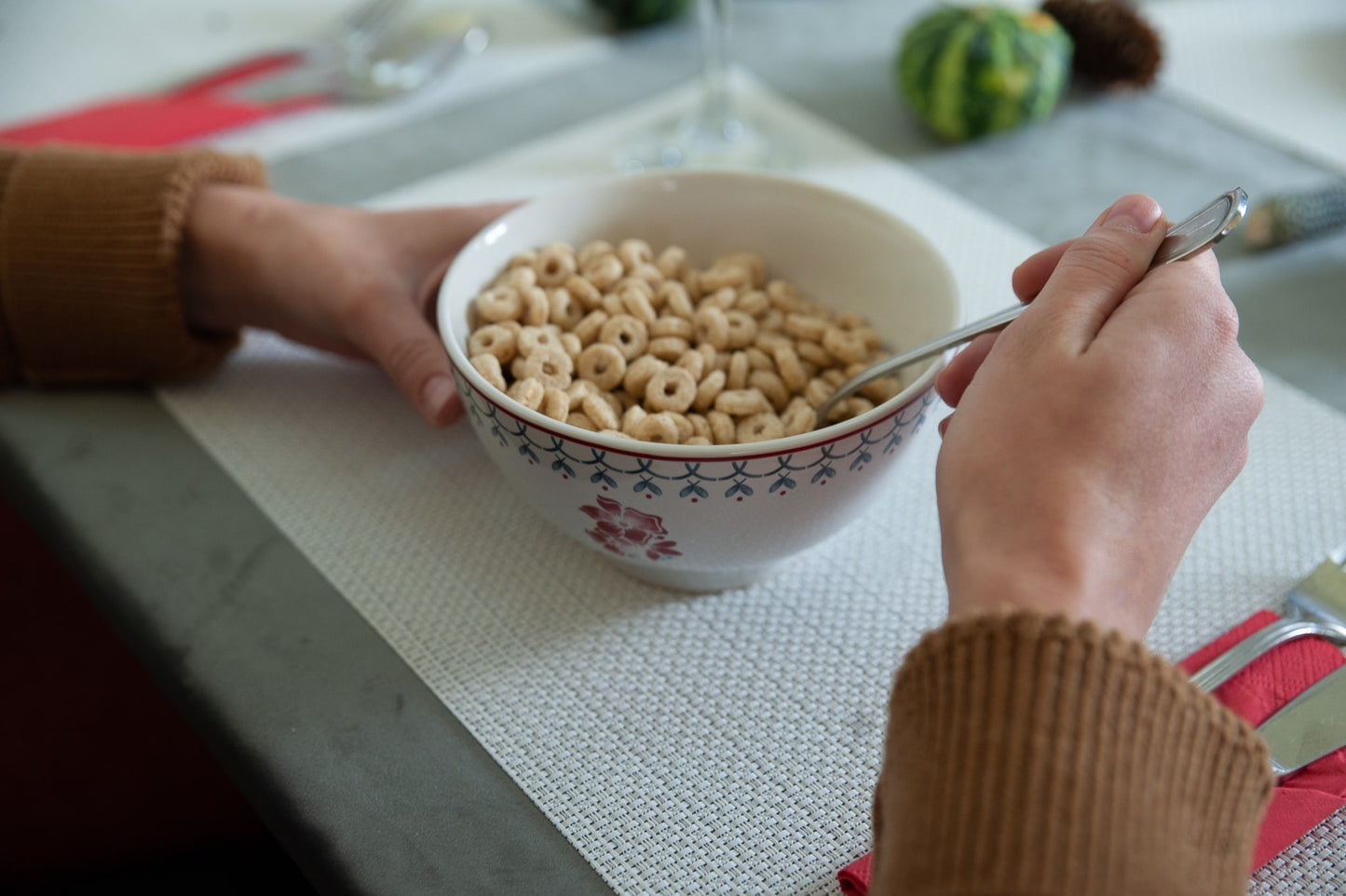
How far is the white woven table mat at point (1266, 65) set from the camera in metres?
1.08

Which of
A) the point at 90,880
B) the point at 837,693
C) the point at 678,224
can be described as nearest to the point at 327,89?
the point at 678,224

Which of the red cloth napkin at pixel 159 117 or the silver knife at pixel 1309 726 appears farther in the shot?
the red cloth napkin at pixel 159 117

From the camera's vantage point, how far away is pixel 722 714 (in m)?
0.60

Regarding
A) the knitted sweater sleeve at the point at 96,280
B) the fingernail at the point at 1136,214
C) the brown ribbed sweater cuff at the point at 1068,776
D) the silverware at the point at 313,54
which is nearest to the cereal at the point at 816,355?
the fingernail at the point at 1136,214

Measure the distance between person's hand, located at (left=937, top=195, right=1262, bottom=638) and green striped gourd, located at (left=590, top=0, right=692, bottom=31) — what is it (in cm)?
88

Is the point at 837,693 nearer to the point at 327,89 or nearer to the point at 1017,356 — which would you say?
the point at 1017,356

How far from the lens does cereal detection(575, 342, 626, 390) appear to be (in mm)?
685

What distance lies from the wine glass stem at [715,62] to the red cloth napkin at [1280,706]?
2.33 feet

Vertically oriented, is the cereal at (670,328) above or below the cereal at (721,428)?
above

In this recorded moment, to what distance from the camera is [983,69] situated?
3.41ft

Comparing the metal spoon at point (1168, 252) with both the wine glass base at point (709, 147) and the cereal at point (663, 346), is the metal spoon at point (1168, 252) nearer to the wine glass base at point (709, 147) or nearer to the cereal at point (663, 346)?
the cereal at point (663, 346)

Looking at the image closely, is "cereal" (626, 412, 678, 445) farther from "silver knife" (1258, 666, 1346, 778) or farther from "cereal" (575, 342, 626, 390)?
"silver knife" (1258, 666, 1346, 778)

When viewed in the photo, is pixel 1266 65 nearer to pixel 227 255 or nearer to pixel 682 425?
pixel 682 425

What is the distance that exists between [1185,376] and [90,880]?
2.61ft
